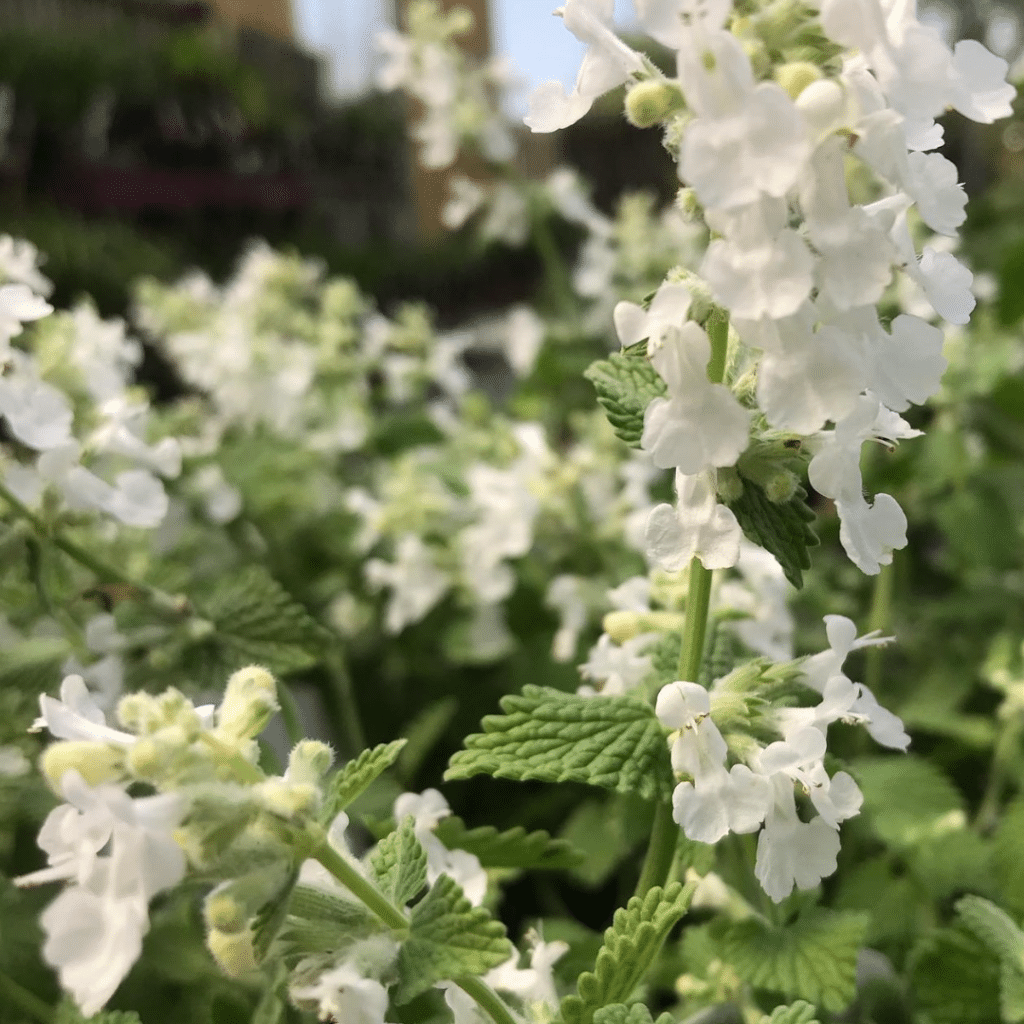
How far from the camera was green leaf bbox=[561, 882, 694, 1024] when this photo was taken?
14.7 inches

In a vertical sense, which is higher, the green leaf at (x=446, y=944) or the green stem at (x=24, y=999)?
the green leaf at (x=446, y=944)

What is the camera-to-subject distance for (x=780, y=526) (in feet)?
1.27

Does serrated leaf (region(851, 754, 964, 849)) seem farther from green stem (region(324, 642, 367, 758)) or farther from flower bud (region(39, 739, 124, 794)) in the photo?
flower bud (region(39, 739, 124, 794))

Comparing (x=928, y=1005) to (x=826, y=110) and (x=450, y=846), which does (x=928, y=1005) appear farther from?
(x=826, y=110)

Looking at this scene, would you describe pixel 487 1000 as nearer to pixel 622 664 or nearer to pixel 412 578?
pixel 622 664

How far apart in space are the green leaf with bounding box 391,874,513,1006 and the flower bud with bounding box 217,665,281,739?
9 centimetres

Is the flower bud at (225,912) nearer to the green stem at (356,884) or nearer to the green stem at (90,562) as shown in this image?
the green stem at (356,884)

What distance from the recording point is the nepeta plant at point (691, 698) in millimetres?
307

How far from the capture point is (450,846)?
523mm

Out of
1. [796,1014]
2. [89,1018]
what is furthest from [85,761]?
[796,1014]

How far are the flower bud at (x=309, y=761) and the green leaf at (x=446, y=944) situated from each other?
6 cm

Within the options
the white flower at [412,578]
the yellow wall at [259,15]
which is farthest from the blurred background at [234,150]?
the white flower at [412,578]

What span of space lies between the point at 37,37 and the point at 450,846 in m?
2.35

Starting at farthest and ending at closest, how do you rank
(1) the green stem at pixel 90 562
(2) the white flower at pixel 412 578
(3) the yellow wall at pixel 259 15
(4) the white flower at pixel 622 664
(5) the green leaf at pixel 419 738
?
1. (3) the yellow wall at pixel 259 15
2. (2) the white flower at pixel 412 578
3. (5) the green leaf at pixel 419 738
4. (1) the green stem at pixel 90 562
5. (4) the white flower at pixel 622 664
